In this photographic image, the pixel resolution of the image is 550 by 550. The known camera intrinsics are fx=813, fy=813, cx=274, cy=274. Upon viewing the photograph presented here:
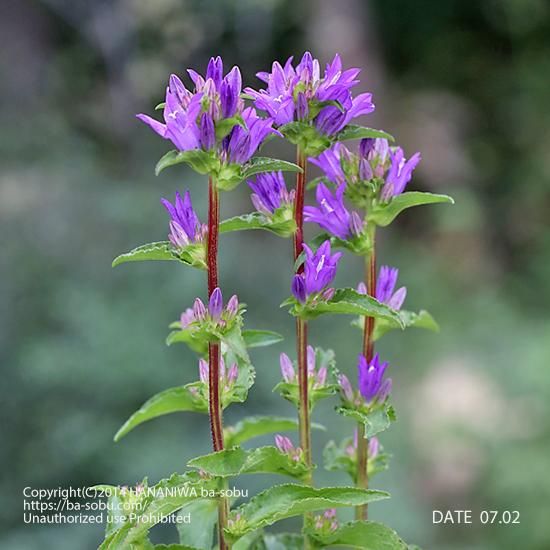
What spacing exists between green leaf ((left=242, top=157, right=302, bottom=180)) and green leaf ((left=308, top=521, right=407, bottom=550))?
236 millimetres

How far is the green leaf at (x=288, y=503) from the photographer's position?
0.50 m

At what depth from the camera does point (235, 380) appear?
0.58m

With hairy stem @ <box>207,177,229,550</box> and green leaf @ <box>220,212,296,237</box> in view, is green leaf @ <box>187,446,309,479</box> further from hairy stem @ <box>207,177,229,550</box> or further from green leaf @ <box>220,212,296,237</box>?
green leaf @ <box>220,212,296,237</box>

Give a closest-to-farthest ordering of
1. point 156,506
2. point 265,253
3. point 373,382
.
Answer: point 156,506
point 373,382
point 265,253

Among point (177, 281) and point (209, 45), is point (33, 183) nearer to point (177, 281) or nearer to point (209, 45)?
point (177, 281)

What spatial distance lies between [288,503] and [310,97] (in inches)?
10.5

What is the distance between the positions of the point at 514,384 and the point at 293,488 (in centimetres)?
247

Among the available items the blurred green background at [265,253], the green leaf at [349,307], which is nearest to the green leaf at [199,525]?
the green leaf at [349,307]

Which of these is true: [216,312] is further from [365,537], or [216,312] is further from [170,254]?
[365,537]

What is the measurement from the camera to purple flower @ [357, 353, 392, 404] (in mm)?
585

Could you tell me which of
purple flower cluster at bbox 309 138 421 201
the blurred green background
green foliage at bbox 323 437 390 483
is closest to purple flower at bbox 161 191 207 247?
purple flower cluster at bbox 309 138 421 201

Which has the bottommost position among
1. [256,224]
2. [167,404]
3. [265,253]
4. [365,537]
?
[365,537]

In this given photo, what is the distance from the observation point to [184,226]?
539 millimetres

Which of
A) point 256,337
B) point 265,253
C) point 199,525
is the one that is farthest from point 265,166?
point 265,253
